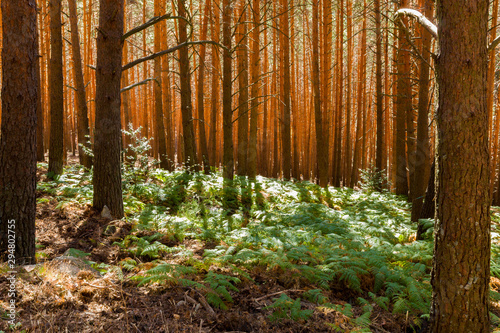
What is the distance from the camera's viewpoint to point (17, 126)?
2889 millimetres

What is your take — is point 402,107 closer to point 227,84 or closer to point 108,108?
point 227,84

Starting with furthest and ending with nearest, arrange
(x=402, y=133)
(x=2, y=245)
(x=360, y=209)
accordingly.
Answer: (x=402, y=133) < (x=360, y=209) < (x=2, y=245)

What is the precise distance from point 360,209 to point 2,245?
22.6 ft

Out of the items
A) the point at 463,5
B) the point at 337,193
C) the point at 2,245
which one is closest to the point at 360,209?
the point at 337,193

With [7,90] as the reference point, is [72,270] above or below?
below

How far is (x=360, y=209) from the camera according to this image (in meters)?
7.69

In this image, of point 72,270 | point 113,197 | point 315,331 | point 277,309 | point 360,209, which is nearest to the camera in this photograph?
point 315,331

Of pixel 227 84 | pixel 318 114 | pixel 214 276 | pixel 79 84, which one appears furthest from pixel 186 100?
pixel 214 276

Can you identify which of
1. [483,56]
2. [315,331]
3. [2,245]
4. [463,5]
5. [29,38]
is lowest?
[315,331]

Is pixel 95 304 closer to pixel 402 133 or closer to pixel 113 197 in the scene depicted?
pixel 113 197

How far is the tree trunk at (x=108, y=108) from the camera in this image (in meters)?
4.41

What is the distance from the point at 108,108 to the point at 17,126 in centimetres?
171

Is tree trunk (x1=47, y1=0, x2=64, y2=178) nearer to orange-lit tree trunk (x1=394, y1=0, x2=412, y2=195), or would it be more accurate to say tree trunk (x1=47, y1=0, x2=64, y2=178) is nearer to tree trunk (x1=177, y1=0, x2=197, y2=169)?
tree trunk (x1=177, y1=0, x2=197, y2=169)

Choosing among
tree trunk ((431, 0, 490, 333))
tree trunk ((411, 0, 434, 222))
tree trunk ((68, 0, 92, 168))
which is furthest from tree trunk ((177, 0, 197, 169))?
tree trunk ((431, 0, 490, 333))
